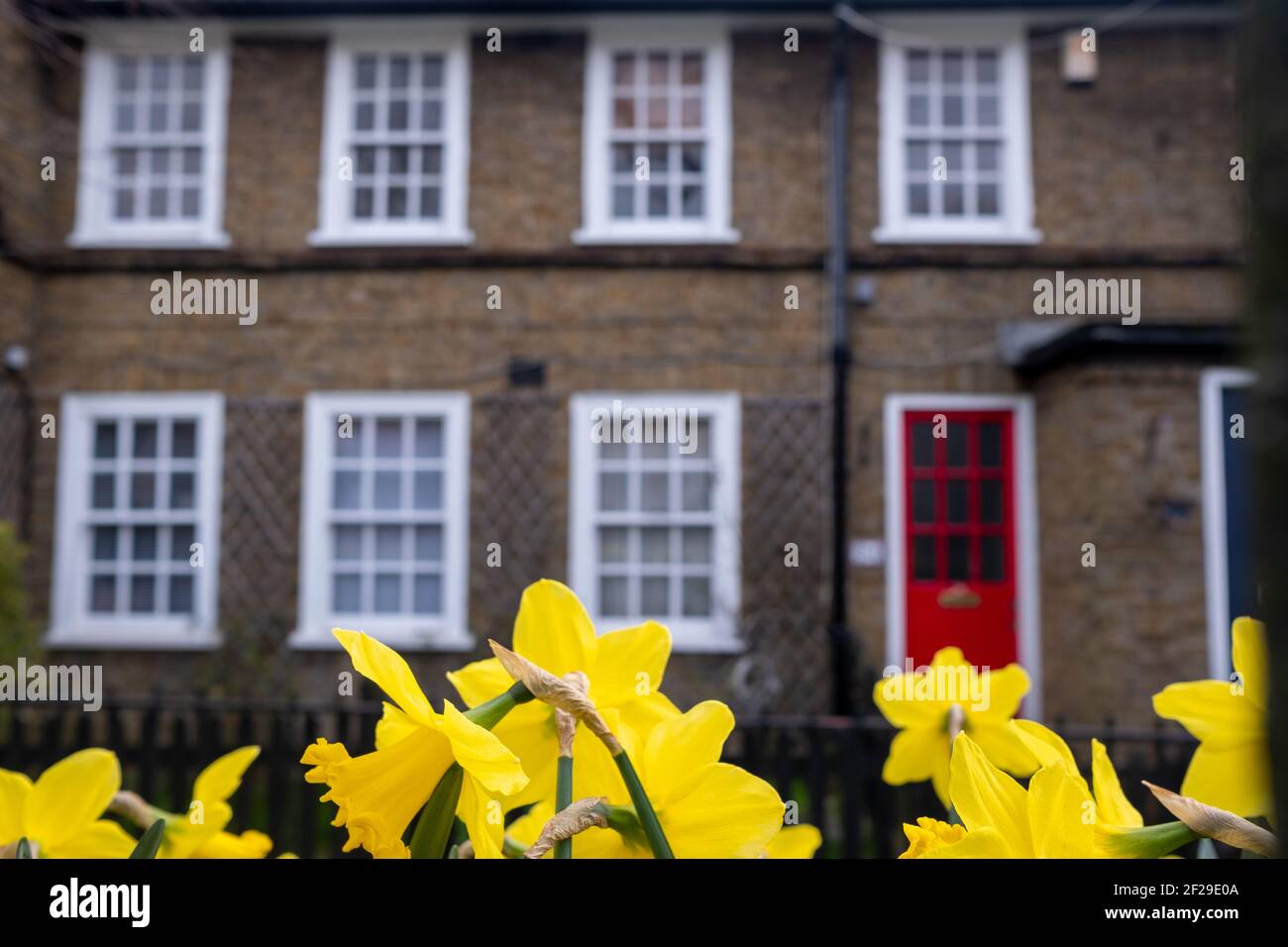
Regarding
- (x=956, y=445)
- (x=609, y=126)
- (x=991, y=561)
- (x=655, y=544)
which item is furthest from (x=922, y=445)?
(x=609, y=126)

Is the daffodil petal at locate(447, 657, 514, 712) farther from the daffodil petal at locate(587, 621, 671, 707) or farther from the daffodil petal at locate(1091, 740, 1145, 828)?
the daffodil petal at locate(1091, 740, 1145, 828)

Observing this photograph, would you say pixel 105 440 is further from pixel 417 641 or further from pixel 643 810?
pixel 643 810

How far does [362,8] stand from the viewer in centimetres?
704

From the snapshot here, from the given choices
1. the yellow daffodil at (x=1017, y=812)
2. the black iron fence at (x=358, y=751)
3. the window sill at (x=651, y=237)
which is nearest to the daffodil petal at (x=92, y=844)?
the yellow daffodil at (x=1017, y=812)

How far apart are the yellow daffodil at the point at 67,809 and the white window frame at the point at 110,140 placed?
731cm

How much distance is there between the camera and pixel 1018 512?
7.01 metres

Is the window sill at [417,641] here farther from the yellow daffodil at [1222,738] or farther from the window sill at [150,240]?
the yellow daffodil at [1222,738]

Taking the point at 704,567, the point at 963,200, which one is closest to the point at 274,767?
the point at 704,567

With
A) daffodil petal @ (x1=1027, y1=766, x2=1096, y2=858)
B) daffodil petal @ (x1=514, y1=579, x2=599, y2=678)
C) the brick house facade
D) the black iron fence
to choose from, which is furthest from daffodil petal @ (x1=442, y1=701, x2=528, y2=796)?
the brick house facade

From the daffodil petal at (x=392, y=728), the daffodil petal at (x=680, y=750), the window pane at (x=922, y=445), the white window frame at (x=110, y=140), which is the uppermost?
the white window frame at (x=110, y=140)

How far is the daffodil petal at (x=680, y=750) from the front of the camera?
0.46m

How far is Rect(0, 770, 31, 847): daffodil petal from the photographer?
0.57 meters

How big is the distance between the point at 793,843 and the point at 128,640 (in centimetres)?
745

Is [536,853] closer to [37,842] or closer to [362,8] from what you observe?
[37,842]
